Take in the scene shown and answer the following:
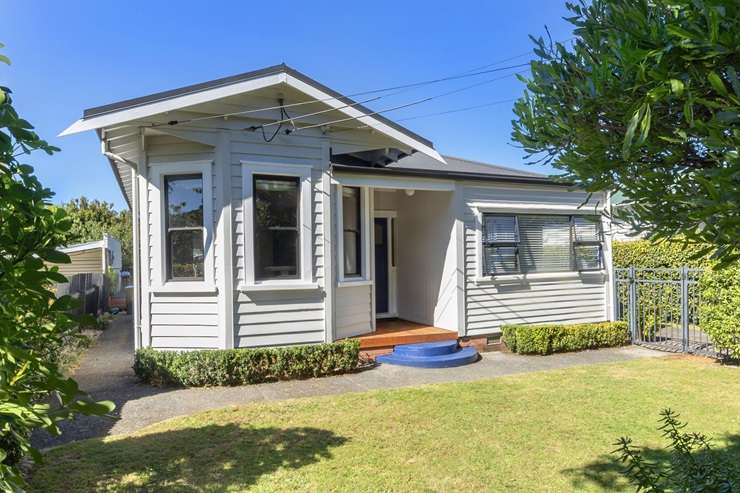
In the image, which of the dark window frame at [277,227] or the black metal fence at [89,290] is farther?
the black metal fence at [89,290]

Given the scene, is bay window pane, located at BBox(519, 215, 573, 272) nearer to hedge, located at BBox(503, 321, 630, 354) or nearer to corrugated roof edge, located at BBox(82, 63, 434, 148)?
hedge, located at BBox(503, 321, 630, 354)

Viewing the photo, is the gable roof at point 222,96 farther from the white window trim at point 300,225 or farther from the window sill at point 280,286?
the window sill at point 280,286

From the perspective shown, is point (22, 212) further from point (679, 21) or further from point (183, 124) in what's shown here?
point (183, 124)

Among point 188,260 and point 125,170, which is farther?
point 125,170

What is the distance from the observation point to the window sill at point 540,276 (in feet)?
32.5

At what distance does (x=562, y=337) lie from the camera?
9680 mm

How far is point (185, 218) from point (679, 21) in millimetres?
7336

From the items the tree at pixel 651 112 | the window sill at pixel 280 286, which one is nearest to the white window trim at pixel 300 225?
the window sill at pixel 280 286

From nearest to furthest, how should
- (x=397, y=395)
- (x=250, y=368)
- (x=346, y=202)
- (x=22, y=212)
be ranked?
(x=22, y=212) → (x=397, y=395) → (x=250, y=368) → (x=346, y=202)

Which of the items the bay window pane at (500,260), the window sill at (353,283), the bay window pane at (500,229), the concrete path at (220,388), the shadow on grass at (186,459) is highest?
the bay window pane at (500,229)

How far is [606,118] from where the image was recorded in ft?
7.55

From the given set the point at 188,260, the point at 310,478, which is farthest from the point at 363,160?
the point at 310,478

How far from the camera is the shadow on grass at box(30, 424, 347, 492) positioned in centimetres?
388

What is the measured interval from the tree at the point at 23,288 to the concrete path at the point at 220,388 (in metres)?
3.40
